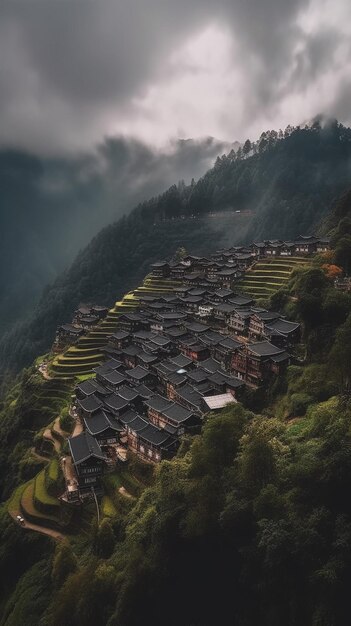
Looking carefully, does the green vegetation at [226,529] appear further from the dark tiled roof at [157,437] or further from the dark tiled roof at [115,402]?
the dark tiled roof at [115,402]

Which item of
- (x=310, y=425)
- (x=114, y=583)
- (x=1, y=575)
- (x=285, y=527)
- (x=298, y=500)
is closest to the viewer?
(x=285, y=527)

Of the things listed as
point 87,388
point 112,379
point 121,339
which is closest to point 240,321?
point 112,379

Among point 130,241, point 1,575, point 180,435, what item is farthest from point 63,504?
point 130,241

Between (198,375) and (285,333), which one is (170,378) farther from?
(285,333)

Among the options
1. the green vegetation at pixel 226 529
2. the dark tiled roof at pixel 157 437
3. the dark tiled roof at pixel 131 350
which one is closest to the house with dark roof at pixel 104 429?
the green vegetation at pixel 226 529

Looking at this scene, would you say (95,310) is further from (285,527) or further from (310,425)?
(285,527)

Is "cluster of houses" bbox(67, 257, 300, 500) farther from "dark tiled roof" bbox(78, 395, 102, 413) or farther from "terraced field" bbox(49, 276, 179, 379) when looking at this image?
"terraced field" bbox(49, 276, 179, 379)
